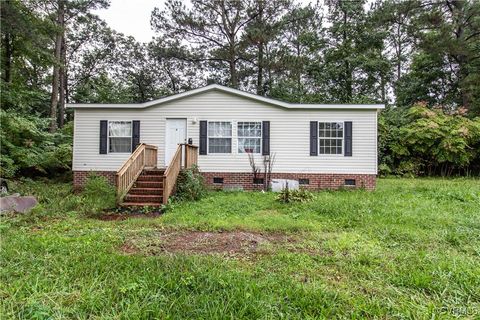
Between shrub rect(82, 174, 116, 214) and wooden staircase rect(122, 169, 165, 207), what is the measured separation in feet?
1.48

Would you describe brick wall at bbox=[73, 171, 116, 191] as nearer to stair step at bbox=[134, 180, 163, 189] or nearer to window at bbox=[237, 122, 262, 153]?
stair step at bbox=[134, 180, 163, 189]

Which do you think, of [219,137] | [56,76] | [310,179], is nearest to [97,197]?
[219,137]

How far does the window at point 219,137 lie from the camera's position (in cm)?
1008

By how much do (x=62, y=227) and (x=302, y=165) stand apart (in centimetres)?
742

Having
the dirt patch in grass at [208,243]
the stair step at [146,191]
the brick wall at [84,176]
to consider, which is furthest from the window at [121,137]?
the dirt patch in grass at [208,243]

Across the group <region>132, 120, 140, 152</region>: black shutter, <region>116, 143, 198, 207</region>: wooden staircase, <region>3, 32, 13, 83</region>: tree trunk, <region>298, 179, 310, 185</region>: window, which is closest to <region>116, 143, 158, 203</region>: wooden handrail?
<region>116, 143, 198, 207</region>: wooden staircase

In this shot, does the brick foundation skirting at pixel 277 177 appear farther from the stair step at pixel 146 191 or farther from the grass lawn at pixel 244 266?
the grass lawn at pixel 244 266

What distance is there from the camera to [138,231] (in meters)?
4.75

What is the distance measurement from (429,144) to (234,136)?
970cm

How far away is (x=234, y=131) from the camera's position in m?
10.0

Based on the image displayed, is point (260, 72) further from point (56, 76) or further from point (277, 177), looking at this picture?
point (56, 76)

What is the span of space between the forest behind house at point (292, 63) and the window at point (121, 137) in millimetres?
3041

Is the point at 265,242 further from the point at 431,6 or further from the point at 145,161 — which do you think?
the point at 431,6

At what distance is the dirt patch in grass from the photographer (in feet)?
12.5
